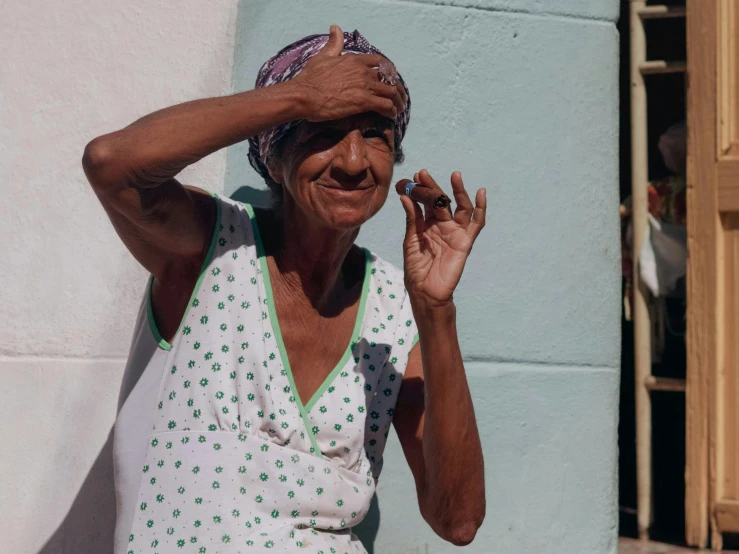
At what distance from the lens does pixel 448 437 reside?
2061 mm

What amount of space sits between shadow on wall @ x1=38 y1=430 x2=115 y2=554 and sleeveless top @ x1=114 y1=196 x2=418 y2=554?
44 cm

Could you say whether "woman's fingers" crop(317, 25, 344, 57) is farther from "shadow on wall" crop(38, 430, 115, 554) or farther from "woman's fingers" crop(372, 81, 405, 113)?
"shadow on wall" crop(38, 430, 115, 554)

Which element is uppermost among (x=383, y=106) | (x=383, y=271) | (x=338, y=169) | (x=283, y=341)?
(x=383, y=106)

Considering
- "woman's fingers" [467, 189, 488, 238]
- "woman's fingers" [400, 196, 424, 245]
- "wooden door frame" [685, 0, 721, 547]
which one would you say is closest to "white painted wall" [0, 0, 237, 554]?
"woman's fingers" [400, 196, 424, 245]

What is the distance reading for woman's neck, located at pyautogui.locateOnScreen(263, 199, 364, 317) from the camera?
212 cm

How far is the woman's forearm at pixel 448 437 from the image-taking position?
2.01m

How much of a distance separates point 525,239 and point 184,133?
131cm

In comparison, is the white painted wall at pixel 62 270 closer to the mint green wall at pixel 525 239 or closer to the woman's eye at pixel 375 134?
the mint green wall at pixel 525 239

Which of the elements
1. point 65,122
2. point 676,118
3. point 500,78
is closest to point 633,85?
point 676,118

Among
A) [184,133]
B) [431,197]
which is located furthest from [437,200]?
[184,133]

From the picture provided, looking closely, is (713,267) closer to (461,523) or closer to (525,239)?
(525,239)

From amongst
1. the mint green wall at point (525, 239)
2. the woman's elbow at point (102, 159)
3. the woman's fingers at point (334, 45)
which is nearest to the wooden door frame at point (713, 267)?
the mint green wall at point (525, 239)

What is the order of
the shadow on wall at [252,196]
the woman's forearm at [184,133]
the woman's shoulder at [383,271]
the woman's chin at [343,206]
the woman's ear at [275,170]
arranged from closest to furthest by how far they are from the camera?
1. the woman's forearm at [184,133]
2. the woman's chin at [343,206]
3. the woman's ear at [275,170]
4. the woman's shoulder at [383,271]
5. the shadow on wall at [252,196]

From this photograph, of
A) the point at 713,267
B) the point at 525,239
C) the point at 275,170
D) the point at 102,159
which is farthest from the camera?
the point at 713,267
